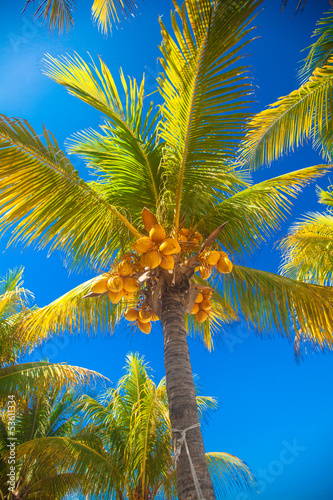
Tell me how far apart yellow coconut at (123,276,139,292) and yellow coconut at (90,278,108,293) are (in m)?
0.18

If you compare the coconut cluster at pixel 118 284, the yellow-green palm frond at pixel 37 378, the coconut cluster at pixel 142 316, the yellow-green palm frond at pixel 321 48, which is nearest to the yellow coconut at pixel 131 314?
the coconut cluster at pixel 142 316

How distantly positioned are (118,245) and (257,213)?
1715mm

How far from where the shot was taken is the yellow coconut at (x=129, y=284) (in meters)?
3.22

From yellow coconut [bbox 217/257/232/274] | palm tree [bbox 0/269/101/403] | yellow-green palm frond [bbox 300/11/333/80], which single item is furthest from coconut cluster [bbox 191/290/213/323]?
yellow-green palm frond [bbox 300/11/333/80]

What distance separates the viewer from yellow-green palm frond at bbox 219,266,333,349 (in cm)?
406

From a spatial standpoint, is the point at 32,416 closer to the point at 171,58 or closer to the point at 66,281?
the point at 171,58

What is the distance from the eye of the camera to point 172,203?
3809 millimetres

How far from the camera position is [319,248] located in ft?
23.1

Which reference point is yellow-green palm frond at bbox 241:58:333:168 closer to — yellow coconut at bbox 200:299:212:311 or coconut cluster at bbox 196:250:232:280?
coconut cluster at bbox 196:250:232:280

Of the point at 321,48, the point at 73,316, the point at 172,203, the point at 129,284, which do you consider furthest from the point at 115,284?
the point at 321,48

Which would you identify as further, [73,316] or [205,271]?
[73,316]

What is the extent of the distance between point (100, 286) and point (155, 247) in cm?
66

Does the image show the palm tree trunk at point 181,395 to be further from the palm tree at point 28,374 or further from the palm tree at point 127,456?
the palm tree at point 127,456

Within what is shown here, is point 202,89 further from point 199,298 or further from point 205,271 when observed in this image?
point 199,298
